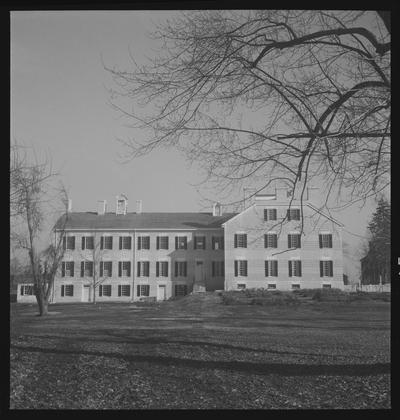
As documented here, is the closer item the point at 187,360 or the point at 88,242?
the point at 187,360

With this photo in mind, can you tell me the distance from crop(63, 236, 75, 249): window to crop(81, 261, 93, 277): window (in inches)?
16.4

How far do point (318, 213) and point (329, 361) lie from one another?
5.40 feet

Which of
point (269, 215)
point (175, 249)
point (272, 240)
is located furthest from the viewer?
point (175, 249)

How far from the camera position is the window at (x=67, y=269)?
298 inches

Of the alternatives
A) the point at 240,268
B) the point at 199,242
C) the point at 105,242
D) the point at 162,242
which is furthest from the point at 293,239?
the point at 240,268

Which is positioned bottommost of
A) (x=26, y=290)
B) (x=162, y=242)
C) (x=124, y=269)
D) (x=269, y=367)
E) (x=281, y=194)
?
(x=269, y=367)

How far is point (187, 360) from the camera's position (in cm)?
557

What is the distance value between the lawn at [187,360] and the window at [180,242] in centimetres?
117

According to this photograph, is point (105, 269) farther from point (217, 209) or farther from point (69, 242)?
point (217, 209)

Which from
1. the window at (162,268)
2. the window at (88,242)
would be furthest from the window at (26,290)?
the window at (162,268)

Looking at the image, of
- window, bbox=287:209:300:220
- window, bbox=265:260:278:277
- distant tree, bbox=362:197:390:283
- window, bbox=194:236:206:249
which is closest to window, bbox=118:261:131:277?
window, bbox=194:236:206:249

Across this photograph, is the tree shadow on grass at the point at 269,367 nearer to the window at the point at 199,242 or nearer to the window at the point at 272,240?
the window at the point at 272,240

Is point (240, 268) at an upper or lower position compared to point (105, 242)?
lower

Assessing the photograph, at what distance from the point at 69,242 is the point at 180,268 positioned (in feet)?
7.44
